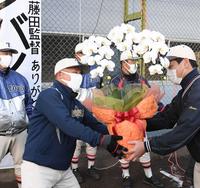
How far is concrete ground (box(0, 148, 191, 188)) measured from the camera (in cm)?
586

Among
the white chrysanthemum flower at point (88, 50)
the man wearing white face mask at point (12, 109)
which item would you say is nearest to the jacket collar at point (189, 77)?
the white chrysanthemum flower at point (88, 50)

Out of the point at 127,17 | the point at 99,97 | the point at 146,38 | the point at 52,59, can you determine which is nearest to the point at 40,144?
the point at 99,97

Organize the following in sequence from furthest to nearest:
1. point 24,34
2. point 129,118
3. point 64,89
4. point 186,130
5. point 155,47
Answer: point 24,34 → point 64,89 → point 186,130 → point 129,118 → point 155,47

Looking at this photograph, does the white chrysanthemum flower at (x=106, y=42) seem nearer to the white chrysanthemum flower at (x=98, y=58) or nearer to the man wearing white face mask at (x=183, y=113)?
the white chrysanthemum flower at (x=98, y=58)

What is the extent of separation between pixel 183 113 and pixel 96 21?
14.5ft

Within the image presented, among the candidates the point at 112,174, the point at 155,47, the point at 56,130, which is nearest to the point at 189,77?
the point at 155,47

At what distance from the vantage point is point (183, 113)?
338 centimetres

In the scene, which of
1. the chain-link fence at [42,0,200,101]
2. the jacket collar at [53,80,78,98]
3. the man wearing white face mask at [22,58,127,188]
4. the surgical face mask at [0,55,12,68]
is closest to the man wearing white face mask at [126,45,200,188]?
the man wearing white face mask at [22,58,127,188]

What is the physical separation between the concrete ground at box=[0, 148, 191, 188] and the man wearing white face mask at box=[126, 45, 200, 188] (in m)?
2.34

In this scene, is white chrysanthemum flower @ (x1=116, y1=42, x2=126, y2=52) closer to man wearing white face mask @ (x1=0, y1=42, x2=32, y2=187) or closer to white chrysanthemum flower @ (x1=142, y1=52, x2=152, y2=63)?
white chrysanthemum flower @ (x1=142, y1=52, x2=152, y2=63)

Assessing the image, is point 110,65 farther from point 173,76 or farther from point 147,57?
point 173,76

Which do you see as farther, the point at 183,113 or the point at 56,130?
the point at 56,130

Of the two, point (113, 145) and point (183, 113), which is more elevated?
point (183, 113)

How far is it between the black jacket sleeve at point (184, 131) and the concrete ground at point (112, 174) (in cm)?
258
